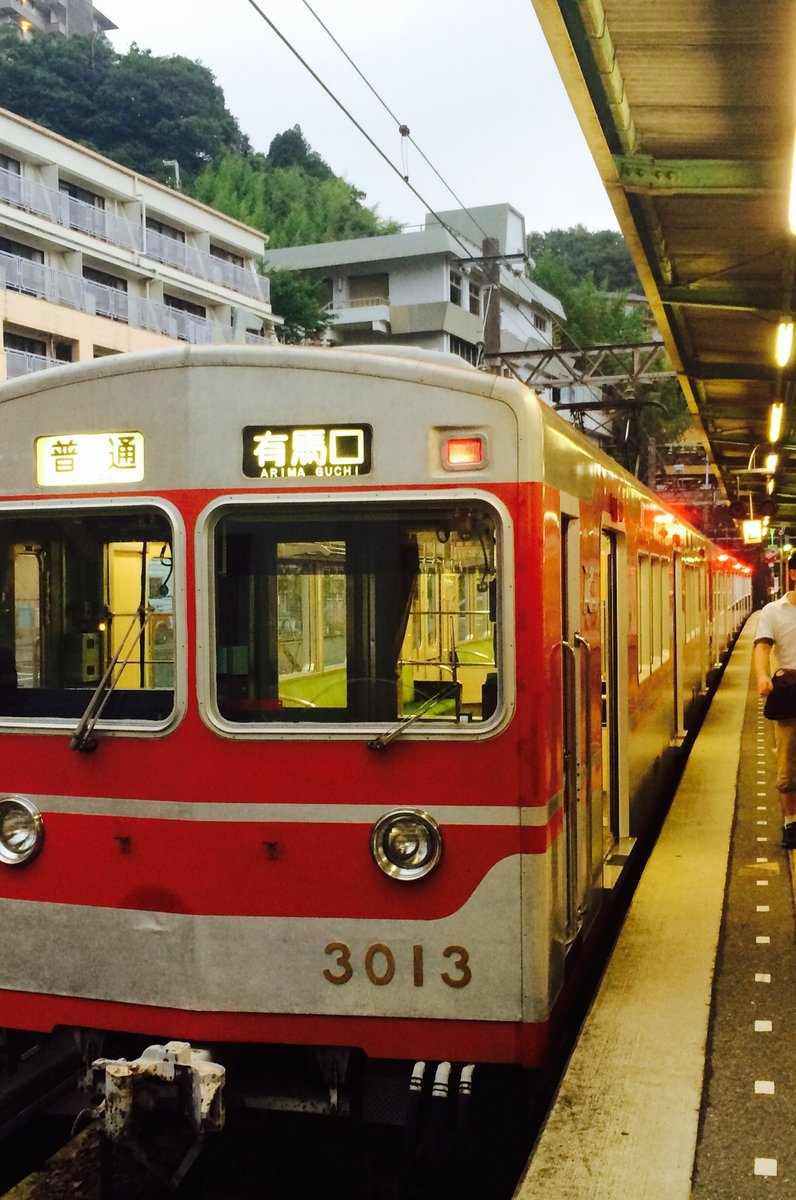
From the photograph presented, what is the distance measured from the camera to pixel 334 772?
3846 millimetres

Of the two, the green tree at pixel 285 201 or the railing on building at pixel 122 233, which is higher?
the green tree at pixel 285 201

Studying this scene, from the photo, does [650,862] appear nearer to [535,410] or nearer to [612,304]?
[535,410]

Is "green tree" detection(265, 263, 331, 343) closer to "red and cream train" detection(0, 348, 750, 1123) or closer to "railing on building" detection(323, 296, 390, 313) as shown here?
"railing on building" detection(323, 296, 390, 313)

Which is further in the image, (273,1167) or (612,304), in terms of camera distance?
(612,304)

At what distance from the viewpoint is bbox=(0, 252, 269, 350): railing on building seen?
26969mm

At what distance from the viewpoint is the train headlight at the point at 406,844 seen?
12.6ft

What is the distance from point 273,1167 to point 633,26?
4720mm

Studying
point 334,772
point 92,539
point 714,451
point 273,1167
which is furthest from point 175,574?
point 714,451

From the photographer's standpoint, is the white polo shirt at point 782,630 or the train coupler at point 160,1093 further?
the white polo shirt at point 782,630

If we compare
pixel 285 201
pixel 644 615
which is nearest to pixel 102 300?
pixel 644 615

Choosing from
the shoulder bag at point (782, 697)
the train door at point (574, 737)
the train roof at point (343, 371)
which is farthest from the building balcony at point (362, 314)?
the train roof at point (343, 371)

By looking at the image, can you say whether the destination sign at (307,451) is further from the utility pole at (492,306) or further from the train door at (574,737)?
the utility pole at (492,306)

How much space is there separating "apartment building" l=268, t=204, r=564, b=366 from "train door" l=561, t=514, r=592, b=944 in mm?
38232

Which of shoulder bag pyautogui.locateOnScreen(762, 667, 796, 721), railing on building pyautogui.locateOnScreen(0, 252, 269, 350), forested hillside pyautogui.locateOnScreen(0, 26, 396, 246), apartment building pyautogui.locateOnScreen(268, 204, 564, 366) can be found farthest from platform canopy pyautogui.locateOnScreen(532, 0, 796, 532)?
forested hillside pyautogui.locateOnScreen(0, 26, 396, 246)
